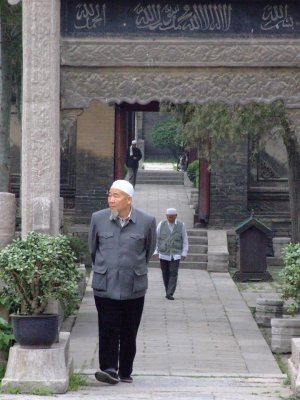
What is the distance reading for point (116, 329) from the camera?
10078mm

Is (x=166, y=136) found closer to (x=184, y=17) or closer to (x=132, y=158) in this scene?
(x=132, y=158)

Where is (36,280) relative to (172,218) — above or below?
above

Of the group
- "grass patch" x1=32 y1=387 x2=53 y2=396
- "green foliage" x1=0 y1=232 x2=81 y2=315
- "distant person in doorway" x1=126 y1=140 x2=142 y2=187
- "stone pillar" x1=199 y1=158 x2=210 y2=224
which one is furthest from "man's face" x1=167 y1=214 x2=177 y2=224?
"distant person in doorway" x1=126 y1=140 x2=142 y2=187

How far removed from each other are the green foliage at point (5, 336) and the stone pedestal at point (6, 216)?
0.70m

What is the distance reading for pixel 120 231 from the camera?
1000cm

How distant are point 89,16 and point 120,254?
101 inches

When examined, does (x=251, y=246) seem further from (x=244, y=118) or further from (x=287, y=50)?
(x=287, y=50)

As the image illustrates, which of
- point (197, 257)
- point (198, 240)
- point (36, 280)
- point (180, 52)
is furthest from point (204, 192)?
point (36, 280)

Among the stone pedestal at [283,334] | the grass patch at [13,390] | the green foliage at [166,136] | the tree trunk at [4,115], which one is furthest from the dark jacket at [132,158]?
the grass patch at [13,390]

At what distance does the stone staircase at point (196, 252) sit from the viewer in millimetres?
23844

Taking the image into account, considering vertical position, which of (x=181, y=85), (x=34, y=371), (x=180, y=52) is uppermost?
(x=180, y=52)

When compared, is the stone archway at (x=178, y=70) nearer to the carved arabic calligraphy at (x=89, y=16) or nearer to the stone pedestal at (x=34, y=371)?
the carved arabic calligraphy at (x=89, y=16)

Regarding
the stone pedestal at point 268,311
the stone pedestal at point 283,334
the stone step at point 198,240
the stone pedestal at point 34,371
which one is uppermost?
the stone pedestal at point 34,371

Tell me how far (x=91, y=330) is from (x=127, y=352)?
4605 millimetres
